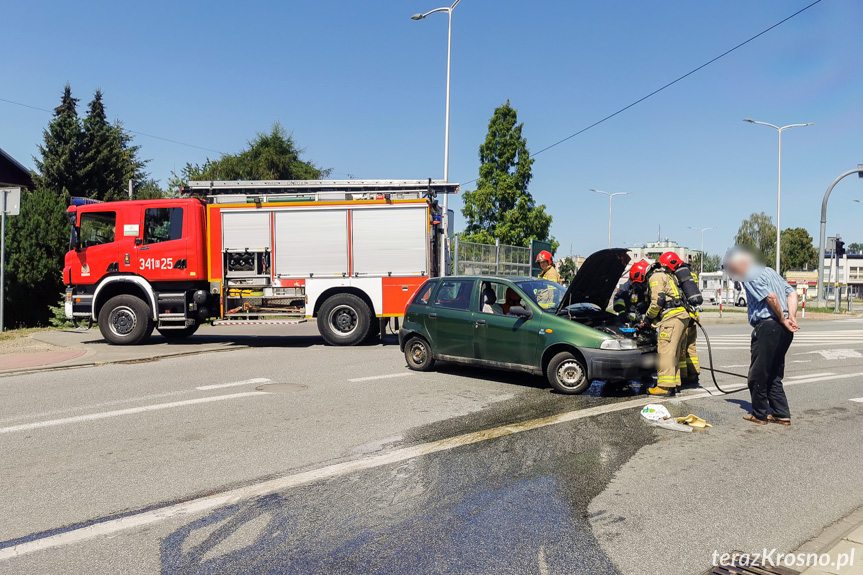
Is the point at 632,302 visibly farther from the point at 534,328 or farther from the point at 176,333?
the point at 176,333

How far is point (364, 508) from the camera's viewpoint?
4.26 meters

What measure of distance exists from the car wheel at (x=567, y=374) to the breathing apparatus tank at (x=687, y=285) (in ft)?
4.94

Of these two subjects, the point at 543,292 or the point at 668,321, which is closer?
the point at 668,321

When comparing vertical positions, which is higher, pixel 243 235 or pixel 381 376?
pixel 243 235

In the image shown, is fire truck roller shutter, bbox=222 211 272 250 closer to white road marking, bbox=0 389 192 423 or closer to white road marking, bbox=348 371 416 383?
white road marking, bbox=348 371 416 383

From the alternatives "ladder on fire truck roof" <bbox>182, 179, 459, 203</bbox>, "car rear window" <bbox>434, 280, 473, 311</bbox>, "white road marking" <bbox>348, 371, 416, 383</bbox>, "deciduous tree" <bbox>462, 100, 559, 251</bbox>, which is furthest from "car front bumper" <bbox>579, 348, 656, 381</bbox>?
"deciduous tree" <bbox>462, 100, 559, 251</bbox>

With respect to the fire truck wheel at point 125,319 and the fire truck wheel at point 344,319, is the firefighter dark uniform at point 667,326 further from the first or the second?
the fire truck wheel at point 125,319

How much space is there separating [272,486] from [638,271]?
5796mm

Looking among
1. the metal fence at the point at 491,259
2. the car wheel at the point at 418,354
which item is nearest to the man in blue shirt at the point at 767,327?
the car wheel at the point at 418,354

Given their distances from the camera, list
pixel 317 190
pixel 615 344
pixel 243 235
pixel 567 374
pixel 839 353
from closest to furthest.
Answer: pixel 615 344 < pixel 567 374 < pixel 839 353 < pixel 243 235 < pixel 317 190

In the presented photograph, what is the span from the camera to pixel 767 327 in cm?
632

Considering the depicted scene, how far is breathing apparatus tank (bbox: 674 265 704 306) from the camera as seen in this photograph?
25.6ft

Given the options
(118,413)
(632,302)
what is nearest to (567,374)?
(632,302)

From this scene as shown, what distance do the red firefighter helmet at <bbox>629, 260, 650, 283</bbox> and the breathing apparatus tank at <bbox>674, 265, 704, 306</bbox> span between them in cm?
58
